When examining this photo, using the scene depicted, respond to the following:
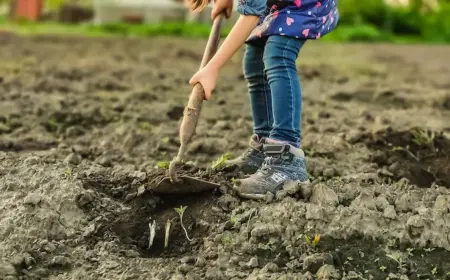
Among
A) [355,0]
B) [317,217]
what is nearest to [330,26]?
[317,217]

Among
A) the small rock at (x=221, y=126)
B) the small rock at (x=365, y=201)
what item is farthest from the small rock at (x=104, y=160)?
the small rock at (x=365, y=201)

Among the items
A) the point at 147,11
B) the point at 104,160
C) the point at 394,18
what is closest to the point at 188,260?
the point at 104,160

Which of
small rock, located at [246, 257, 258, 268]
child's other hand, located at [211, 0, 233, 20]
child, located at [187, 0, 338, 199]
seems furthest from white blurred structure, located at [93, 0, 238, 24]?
small rock, located at [246, 257, 258, 268]

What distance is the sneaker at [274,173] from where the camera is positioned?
3211 millimetres

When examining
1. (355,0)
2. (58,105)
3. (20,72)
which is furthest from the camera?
(355,0)

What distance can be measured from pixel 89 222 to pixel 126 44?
1117 centimetres

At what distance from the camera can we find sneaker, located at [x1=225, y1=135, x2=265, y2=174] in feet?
11.8

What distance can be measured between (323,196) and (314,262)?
459mm

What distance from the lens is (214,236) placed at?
9.52 ft

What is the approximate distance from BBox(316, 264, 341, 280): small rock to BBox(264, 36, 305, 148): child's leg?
904 mm

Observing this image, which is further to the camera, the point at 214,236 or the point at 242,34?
the point at 242,34

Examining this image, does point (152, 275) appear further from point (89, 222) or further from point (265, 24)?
point (265, 24)

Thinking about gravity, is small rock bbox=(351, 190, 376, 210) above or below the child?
below

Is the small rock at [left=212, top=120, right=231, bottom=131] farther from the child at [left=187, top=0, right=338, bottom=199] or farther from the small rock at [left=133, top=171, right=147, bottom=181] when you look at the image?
the small rock at [left=133, top=171, right=147, bottom=181]
